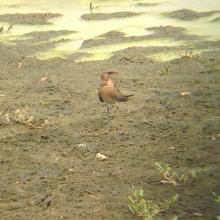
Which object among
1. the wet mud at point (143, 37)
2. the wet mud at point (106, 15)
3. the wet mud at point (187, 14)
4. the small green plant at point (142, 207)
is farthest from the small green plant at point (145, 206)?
the wet mud at point (106, 15)

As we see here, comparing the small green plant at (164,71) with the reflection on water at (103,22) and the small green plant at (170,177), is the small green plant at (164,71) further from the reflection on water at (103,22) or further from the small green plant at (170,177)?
the small green plant at (170,177)

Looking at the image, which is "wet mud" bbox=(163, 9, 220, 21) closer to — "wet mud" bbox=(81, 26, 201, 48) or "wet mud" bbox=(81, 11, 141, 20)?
"wet mud" bbox=(81, 11, 141, 20)

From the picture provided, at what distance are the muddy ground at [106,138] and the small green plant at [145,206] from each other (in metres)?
0.05

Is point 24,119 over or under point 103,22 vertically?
over

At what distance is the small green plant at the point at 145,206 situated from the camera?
308 centimetres

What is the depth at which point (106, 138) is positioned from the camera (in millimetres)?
4590

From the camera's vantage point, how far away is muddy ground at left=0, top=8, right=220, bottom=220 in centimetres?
343

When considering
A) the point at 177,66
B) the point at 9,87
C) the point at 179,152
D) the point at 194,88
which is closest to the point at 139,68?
the point at 177,66

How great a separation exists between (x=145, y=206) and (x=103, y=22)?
7.85 meters

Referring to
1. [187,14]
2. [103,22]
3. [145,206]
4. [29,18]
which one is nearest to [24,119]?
[145,206]

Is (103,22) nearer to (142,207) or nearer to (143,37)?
(143,37)

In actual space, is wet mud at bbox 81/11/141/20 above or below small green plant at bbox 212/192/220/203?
below

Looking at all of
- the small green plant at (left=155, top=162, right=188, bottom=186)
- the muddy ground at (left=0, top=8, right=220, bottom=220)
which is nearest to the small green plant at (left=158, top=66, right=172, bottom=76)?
the muddy ground at (left=0, top=8, right=220, bottom=220)

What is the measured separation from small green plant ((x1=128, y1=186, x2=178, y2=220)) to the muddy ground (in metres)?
0.05
